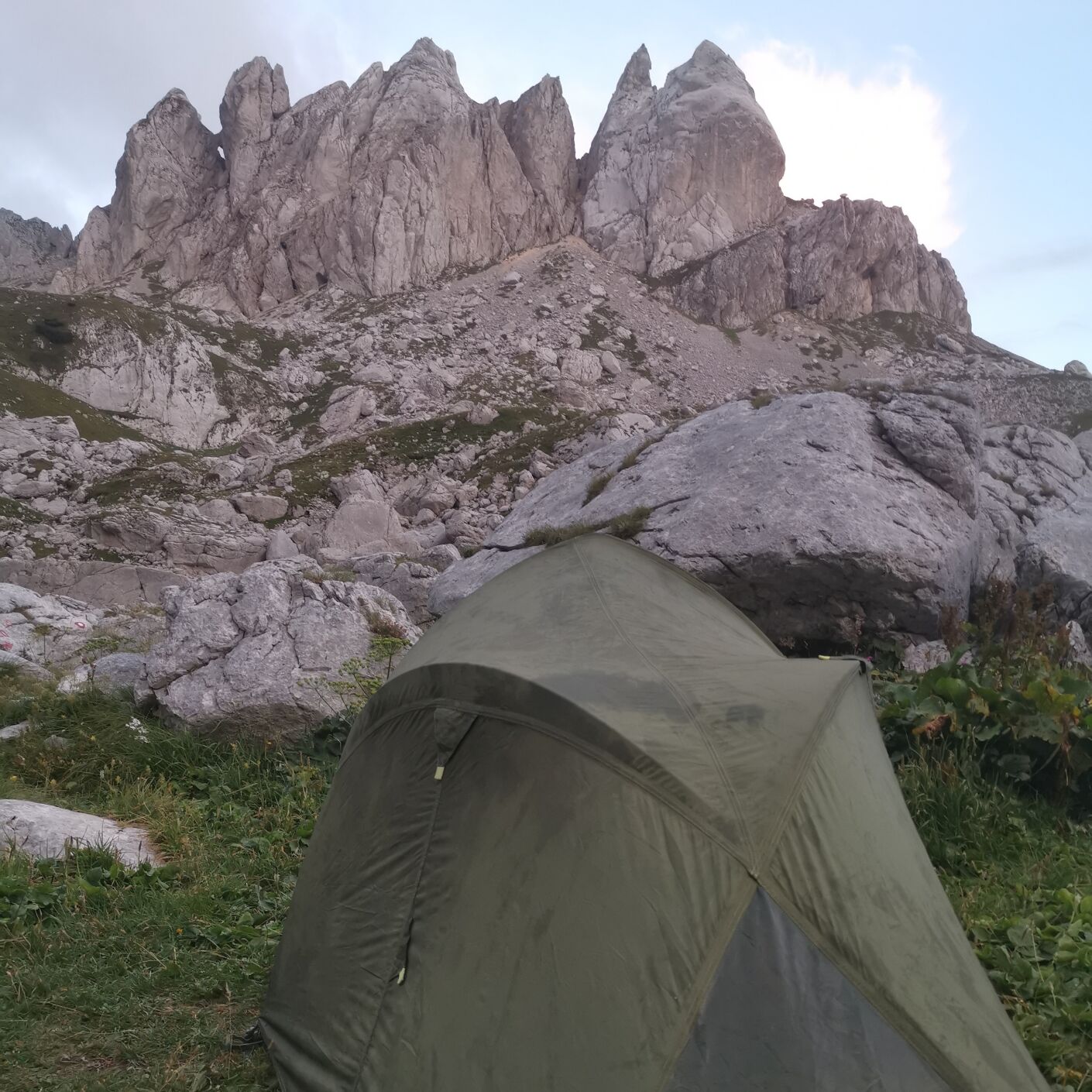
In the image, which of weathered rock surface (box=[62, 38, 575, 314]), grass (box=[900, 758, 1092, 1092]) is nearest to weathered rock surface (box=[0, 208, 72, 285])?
weathered rock surface (box=[62, 38, 575, 314])

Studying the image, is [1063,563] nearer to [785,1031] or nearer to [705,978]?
[785,1031]

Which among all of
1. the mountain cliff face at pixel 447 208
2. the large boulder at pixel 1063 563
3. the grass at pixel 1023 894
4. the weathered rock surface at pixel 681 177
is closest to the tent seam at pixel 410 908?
the grass at pixel 1023 894

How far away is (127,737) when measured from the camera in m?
7.68

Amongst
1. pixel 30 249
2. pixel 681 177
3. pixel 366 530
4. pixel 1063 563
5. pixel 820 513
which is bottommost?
pixel 366 530

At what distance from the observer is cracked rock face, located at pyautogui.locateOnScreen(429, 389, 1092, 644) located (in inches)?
352

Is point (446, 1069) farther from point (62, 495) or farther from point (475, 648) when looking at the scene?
point (62, 495)

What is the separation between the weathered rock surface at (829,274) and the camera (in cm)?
8569

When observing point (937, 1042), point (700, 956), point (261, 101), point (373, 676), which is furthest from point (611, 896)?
point (261, 101)

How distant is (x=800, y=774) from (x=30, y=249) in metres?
124

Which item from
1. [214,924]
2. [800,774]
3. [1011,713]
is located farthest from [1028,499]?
[214,924]

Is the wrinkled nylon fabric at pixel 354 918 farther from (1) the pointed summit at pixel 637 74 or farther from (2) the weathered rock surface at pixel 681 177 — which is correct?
(1) the pointed summit at pixel 637 74

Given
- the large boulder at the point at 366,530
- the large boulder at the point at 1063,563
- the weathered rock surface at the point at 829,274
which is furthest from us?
the weathered rock surface at the point at 829,274

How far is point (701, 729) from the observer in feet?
11.1

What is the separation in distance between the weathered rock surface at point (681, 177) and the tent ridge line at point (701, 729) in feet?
301
